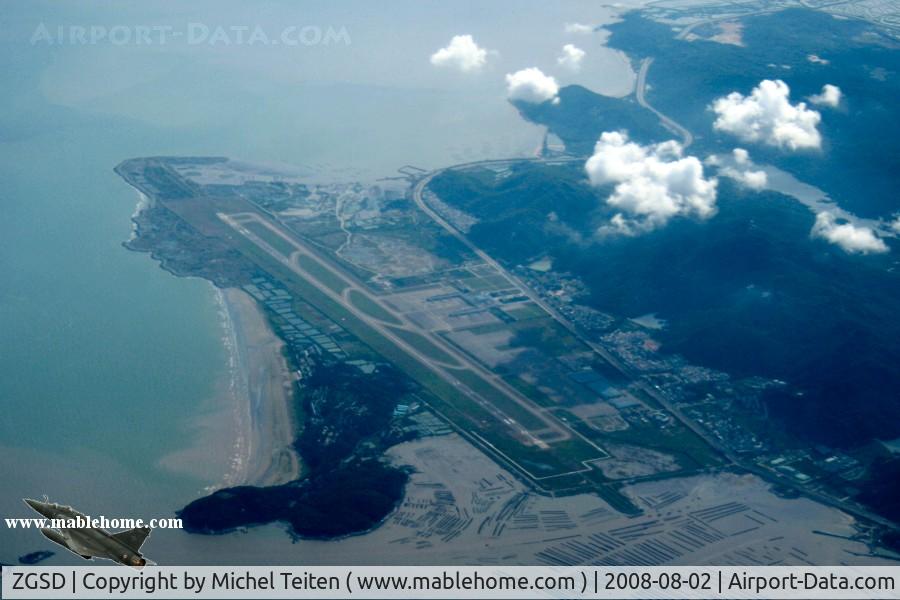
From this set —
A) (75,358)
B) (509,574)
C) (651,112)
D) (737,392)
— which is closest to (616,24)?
(651,112)

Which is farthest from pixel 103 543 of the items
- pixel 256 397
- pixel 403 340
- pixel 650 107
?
pixel 650 107

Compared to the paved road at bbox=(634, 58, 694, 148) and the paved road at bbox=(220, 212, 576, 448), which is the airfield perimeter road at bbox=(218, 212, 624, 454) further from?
the paved road at bbox=(634, 58, 694, 148)

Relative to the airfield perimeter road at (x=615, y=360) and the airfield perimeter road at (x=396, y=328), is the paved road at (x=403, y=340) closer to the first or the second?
the airfield perimeter road at (x=396, y=328)

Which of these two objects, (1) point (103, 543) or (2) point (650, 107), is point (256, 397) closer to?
(1) point (103, 543)

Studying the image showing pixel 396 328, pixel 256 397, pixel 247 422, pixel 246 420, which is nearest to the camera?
pixel 247 422

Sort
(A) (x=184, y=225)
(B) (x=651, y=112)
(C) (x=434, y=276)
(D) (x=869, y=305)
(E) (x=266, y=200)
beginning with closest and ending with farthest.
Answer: (D) (x=869, y=305)
(C) (x=434, y=276)
(A) (x=184, y=225)
(E) (x=266, y=200)
(B) (x=651, y=112)

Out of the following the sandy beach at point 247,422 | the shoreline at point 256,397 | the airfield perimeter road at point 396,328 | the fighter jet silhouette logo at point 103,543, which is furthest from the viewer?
the airfield perimeter road at point 396,328

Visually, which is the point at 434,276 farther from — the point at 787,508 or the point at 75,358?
the point at 787,508

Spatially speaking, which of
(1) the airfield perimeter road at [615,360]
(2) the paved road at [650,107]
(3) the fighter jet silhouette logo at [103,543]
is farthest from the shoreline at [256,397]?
(2) the paved road at [650,107]
